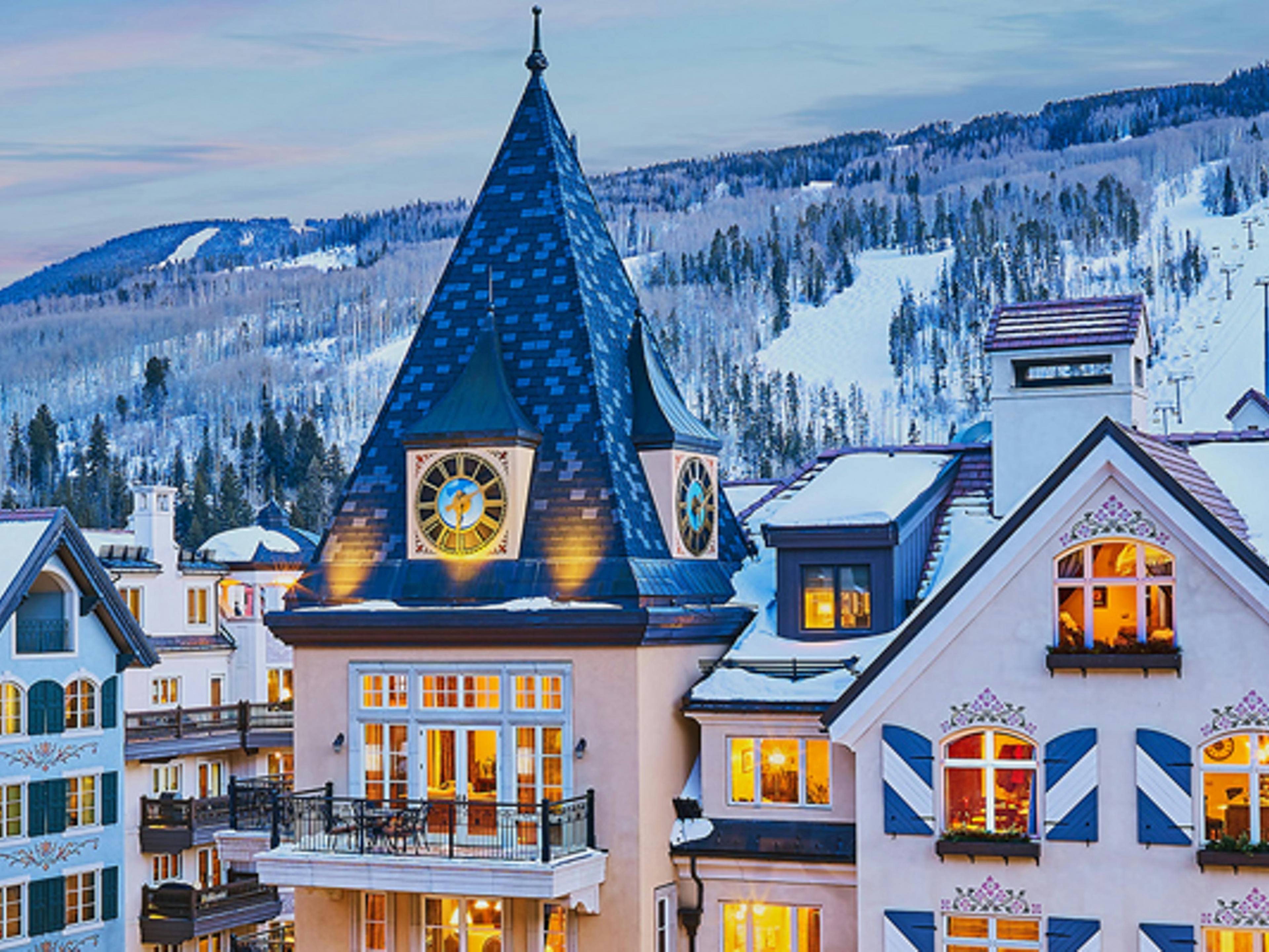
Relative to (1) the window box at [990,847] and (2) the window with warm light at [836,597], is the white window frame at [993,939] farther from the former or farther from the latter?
(2) the window with warm light at [836,597]

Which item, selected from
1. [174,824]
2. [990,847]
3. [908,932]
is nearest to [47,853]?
[174,824]

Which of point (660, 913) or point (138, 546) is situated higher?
point (138, 546)

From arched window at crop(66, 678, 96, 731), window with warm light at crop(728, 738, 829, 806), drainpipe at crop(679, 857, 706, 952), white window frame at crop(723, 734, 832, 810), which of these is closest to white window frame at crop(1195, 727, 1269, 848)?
white window frame at crop(723, 734, 832, 810)

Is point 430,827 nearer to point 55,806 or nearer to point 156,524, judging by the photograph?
point 55,806

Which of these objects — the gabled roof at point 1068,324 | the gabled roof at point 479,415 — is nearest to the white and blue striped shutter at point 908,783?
the gabled roof at point 1068,324

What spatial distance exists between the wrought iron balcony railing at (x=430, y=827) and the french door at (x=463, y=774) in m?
0.02

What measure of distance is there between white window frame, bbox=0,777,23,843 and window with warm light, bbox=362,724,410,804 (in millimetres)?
15227

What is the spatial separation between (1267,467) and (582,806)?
1147 cm

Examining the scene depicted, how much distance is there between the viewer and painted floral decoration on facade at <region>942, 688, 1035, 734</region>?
22.6 metres

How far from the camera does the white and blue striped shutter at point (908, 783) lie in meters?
23.0

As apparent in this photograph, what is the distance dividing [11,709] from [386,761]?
51.4 feet

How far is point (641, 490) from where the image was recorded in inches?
1030

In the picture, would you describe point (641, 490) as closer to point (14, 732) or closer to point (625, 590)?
point (625, 590)

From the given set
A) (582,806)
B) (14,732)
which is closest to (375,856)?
(582,806)
